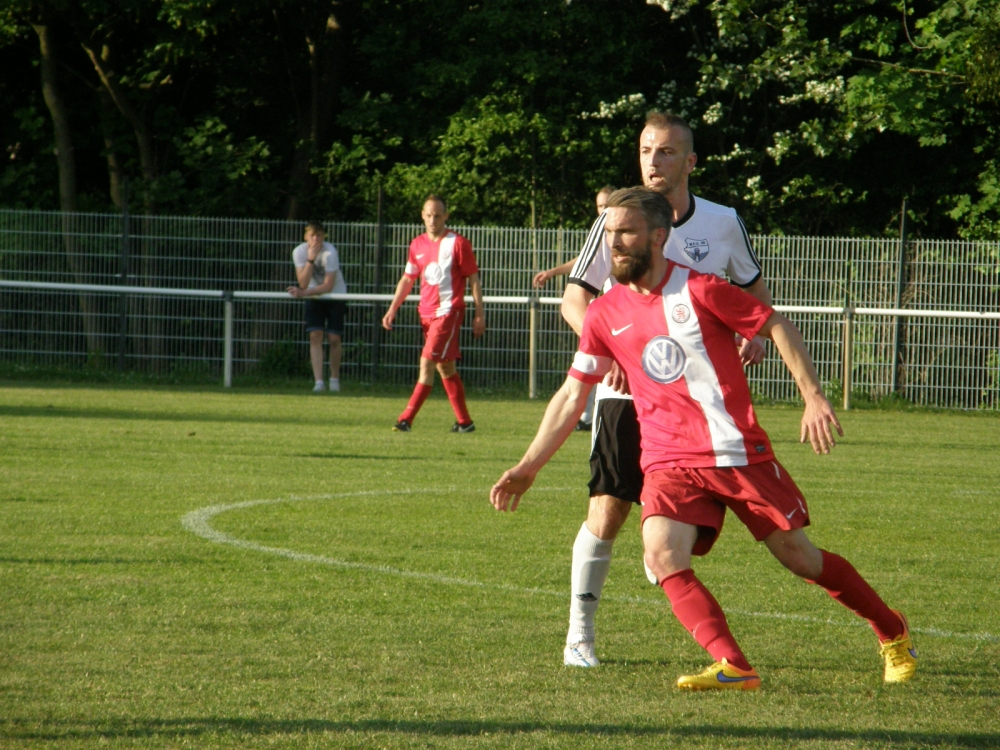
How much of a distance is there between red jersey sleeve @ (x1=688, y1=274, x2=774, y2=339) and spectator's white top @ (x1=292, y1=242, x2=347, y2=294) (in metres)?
13.8

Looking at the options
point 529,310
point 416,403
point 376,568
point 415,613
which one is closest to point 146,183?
point 529,310

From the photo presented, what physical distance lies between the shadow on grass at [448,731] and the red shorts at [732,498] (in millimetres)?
655

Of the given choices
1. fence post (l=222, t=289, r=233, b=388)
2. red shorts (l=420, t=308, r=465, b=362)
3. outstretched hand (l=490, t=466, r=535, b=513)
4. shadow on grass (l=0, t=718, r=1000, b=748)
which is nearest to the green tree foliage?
fence post (l=222, t=289, r=233, b=388)

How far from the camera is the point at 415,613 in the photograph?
5219mm

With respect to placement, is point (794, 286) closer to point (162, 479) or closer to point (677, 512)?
point (162, 479)

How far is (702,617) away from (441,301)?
9.01 m

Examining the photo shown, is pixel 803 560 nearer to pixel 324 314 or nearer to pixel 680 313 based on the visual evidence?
pixel 680 313

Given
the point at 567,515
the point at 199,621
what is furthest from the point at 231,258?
the point at 199,621

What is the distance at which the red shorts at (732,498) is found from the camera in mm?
4125

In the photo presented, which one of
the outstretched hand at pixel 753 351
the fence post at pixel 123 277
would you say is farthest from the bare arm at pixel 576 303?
the fence post at pixel 123 277

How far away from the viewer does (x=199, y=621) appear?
4.97 meters

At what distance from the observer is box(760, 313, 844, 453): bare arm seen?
4078 millimetres

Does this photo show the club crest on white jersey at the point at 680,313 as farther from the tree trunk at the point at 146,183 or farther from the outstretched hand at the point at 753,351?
the tree trunk at the point at 146,183

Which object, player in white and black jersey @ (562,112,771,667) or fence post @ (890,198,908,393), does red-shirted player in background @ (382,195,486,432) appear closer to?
fence post @ (890,198,908,393)
